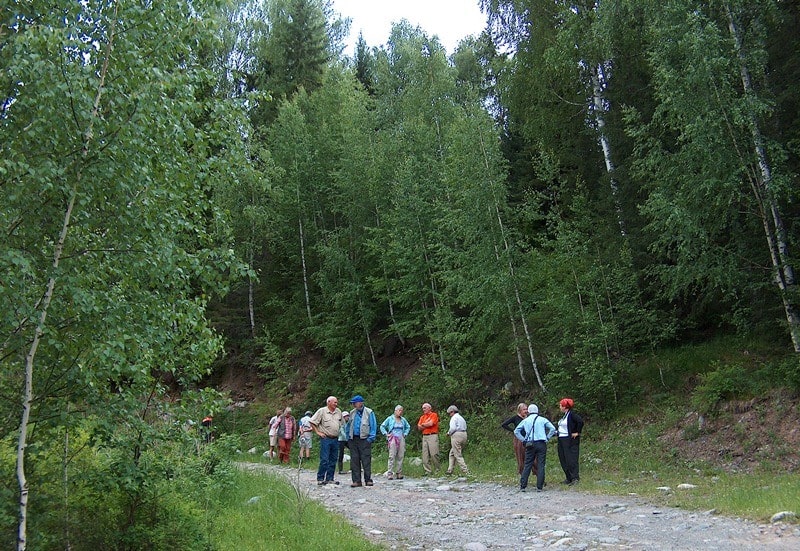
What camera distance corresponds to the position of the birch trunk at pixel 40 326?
5422 millimetres

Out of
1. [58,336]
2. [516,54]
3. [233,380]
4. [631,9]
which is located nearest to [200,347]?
[58,336]

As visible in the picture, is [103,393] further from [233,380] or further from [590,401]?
[233,380]

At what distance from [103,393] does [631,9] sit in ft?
50.6

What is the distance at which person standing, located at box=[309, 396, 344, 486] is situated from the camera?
13914 mm

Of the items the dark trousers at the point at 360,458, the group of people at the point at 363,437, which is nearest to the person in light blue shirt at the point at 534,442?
the group of people at the point at 363,437

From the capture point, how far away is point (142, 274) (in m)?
6.39

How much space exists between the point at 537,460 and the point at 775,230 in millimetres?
7511

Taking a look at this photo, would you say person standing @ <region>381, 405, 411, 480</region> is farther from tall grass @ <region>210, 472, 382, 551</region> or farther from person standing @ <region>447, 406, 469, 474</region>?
tall grass @ <region>210, 472, 382, 551</region>

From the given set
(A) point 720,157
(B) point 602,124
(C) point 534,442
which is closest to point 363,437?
(C) point 534,442

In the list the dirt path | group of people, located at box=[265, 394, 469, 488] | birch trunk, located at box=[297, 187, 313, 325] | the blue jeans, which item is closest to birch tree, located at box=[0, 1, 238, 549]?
the dirt path

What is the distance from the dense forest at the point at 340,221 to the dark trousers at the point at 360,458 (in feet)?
14.9

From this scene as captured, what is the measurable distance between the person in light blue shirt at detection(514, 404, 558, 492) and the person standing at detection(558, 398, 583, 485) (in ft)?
0.75

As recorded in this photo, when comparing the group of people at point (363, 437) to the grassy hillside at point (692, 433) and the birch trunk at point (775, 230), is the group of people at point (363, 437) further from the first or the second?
the birch trunk at point (775, 230)

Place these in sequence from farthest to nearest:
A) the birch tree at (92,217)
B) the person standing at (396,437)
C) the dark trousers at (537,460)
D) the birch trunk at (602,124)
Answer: the birch trunk at (602,124) < the person standing at (396,437) < the dark trousers at (537,460) < the birch tree at (92,217)
